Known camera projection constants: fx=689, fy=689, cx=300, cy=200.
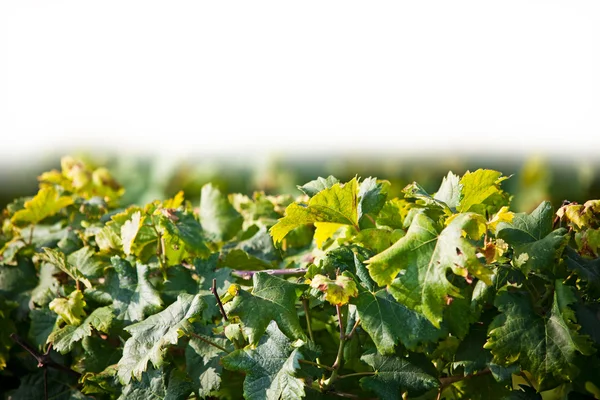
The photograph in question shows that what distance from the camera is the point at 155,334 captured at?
1.46m

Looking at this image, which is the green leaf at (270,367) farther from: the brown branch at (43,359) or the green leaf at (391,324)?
the brown branch at (43,359)

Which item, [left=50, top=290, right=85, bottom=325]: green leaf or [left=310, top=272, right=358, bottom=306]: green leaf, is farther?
[left=50, top=290, right=85, bottom=325]: green leaf

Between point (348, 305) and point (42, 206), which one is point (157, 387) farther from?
point (42, 206)

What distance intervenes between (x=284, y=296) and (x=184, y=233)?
38 cm

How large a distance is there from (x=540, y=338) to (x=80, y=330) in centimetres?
102

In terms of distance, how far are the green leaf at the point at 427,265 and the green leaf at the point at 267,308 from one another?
208 millimetres

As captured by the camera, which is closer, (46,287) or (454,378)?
(454,378)

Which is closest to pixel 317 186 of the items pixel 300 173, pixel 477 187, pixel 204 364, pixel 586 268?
pixel 477 187

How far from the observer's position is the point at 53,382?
5.95 feet

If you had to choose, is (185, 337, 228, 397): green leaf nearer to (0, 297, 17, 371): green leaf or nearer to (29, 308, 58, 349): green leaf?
(29, 308, 58, 349): green leaf

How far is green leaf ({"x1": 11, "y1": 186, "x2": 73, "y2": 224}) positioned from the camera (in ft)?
6.82

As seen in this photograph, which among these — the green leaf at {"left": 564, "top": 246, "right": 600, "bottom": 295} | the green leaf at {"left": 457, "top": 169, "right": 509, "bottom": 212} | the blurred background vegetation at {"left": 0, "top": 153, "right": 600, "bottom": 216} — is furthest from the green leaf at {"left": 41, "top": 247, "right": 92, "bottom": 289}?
the blurred background vegetation at {"left": 0, "top": 153, "right": 600, "bottom": 216}

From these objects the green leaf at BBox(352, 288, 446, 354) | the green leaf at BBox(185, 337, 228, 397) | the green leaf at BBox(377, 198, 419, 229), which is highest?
the green leaf at BBox(377, 198, 419, 229)

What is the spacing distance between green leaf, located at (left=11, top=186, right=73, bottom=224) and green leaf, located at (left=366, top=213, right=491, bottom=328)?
1211mm
